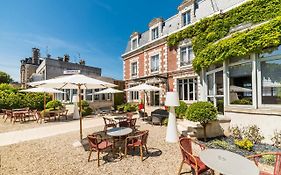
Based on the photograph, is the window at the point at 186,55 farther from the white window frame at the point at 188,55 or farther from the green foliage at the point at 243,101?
the green foliage at the point at 243,101

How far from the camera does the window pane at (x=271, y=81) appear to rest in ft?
21.2

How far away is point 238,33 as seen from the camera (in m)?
7.89

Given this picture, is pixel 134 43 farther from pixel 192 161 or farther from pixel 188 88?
pixel 192 161

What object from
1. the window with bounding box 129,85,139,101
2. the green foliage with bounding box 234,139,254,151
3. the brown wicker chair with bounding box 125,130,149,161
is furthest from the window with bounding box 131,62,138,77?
the green foliage with bounding box 234,139,254,151

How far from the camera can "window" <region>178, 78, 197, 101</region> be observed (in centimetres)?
1450

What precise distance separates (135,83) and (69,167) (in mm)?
16618

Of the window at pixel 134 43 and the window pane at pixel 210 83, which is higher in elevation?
the window at pixel 134 43

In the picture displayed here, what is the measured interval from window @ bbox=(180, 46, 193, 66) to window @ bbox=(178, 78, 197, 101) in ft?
5.33

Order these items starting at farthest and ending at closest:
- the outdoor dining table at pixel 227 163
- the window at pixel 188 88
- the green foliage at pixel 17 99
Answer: the green foliage at pixel 17 99 → the window at pixel 188 88 → the outdoor dining table at pixel 227 163

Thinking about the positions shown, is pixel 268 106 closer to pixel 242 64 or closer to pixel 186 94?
pixel 242 64

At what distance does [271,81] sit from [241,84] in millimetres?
1224

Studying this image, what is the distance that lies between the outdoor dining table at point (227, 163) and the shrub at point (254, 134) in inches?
173

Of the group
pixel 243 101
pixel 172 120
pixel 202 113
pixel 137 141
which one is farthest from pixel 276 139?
pixel 137 141

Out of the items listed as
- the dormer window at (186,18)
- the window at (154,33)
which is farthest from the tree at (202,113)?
the window at (154,33)
